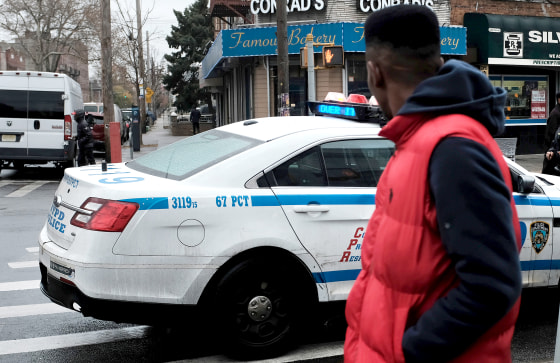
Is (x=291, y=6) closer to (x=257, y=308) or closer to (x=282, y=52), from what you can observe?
(x=282, y=52)

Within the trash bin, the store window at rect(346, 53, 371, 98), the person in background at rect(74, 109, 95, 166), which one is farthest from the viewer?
the trash bin

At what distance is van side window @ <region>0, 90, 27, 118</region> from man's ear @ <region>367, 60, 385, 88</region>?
1644 cm

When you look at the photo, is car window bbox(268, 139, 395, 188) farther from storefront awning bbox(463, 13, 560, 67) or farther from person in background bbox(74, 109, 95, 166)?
storefront awning bbox(463, 13, 560, 67)

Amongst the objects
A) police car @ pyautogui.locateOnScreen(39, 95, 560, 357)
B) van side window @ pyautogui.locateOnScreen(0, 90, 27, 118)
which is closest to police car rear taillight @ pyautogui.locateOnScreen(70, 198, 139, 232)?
police car @ pyautogui.locateOnScreen(39, 95, 560, 357)

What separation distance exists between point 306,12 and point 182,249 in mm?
17429

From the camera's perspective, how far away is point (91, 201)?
446 centimetres

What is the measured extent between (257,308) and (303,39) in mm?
16201

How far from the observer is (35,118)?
17.0m

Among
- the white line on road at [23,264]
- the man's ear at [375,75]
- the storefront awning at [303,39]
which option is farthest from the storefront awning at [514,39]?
the man's ear at [375,75]

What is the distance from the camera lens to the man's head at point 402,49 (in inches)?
71.5

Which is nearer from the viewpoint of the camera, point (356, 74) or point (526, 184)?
A: point (526, 184)

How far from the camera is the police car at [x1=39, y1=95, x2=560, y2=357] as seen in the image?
14.1 ft

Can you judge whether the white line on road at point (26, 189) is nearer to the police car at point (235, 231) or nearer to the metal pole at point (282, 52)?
the metal pole at point (282, 52)

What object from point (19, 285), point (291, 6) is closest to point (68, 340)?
point (19, 285)
